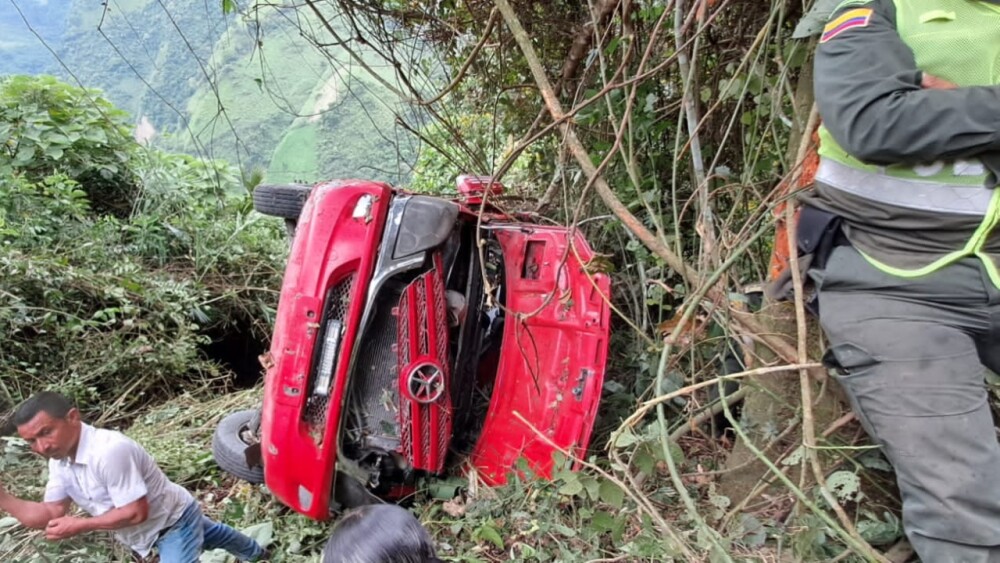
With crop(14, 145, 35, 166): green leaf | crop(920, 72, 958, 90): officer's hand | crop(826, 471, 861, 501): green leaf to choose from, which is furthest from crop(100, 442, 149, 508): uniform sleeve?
crop(14, 145, 35, 166): green leaf

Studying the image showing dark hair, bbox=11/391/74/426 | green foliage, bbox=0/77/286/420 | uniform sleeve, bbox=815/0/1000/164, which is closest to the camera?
uniform sleeve, bbox=815/0/1000/164

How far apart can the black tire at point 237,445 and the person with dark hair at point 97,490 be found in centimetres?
30

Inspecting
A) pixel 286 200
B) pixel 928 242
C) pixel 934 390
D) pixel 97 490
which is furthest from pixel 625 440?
pixel 97 490

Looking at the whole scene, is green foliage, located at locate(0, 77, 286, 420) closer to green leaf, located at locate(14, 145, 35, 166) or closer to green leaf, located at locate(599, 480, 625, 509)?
green leaf, located at locate(14, 145, 35, 166)

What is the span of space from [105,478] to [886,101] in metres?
2.59

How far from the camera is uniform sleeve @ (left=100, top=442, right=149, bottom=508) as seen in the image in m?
2.18

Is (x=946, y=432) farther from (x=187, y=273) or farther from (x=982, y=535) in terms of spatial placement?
(x=187, y=273)

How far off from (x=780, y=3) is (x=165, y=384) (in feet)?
13.1

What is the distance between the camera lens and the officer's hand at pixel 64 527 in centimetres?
215

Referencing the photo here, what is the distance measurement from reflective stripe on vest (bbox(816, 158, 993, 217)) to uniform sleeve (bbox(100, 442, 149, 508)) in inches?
95.9

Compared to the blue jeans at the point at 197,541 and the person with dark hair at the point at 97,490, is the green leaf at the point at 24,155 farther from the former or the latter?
the blue jeans at the point at 197,541

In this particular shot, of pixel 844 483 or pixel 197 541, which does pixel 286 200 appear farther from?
pixel 844 483

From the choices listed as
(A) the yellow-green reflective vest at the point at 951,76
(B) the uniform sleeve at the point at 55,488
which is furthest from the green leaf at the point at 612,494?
(B) the uniform sleeve at the point at 55,488

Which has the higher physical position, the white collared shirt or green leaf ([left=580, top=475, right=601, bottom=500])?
green leaf ([left=580, top=475, right=601, bottom=500])
